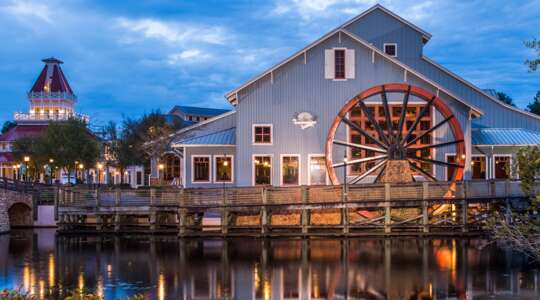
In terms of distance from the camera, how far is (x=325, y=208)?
2964 cm

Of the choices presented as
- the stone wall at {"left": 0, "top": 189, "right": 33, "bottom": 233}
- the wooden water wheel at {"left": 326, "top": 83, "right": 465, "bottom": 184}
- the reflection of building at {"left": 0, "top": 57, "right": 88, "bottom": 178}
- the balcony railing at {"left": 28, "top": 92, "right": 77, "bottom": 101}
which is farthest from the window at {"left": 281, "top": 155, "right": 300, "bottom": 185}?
the balcony railing at {"left": 28, "top": 92, "right": 77, "bottom": 101}

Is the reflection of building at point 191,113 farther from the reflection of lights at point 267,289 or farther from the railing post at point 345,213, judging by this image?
the reflection of lights at point 267,289

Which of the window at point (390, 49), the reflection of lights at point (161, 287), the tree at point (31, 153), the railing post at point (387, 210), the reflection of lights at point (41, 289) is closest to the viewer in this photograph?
the reflection of lights at point (41, 289)

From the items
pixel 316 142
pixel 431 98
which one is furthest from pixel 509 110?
pixel 316 142

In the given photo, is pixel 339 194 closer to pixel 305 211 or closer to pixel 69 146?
pixel 305 211

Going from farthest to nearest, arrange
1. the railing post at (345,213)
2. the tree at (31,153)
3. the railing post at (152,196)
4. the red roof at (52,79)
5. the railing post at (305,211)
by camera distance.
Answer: the red roof at (52,79) < the tree at (31,153) < the railing post at (152,196) < the railing post at (305,211) < the railing post at (345,213)

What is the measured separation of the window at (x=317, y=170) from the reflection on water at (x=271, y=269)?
4739mm

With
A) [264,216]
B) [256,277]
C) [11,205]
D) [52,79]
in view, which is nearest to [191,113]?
[52,79]

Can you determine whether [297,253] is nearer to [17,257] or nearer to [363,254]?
[363,254]

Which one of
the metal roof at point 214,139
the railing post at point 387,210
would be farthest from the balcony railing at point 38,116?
the railing post at point 387,210

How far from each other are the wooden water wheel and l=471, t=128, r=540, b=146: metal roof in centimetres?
210

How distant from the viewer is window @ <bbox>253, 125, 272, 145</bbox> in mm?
33562

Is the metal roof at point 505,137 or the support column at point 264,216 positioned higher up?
the metal roof at point 505,137

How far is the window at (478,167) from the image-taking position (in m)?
34.6
